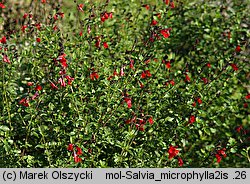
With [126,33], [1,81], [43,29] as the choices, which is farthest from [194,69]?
[1,81]

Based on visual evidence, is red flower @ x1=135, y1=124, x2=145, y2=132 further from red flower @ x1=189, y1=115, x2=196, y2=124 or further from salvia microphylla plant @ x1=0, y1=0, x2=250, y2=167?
red flower @ x1=189, y1=115, x2=196, y2=124

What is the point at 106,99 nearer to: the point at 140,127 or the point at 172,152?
the point at 140,127

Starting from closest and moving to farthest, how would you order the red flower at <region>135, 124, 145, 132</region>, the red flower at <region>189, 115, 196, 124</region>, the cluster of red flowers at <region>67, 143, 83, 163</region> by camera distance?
the cluster of red flowers at <region>67, 143, 83, 163</region> < the red flower at <region>135, 124, 145, 132</region> < the red flower at <region>189, 115, 196, 124</region>

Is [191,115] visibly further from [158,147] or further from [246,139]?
[246,139]

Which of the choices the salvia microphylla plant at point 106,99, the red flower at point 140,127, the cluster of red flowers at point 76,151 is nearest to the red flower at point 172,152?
the salvia microphylla plant at point 106,99

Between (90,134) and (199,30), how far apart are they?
5.65 feet

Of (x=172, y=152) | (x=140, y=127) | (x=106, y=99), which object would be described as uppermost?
(x=106, y=99)

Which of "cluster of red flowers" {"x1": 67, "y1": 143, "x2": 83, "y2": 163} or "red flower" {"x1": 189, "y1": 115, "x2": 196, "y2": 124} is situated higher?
"red flower" {"x1": 189, "y1": 115, "x2": 196, "y2": 124}

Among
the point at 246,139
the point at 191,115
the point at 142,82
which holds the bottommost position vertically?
the point at 246,139

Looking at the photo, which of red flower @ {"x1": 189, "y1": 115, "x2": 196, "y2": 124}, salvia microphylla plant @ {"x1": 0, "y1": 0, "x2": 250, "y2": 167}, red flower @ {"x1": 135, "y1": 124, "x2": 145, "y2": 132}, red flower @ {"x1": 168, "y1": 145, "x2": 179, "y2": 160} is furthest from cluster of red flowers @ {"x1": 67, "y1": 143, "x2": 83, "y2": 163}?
red flower @ {"x1": 189, "y1": 115, "x2": 196, "y2": 124}

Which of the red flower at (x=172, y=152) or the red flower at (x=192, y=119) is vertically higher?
the red flower at (x=192, y=119)

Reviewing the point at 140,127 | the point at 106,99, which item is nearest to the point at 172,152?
the point at 140,127

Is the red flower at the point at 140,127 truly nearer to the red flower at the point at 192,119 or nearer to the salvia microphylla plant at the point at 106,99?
the salvia microphylla plant at the point at 106,99

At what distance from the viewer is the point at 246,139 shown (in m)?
4.45
